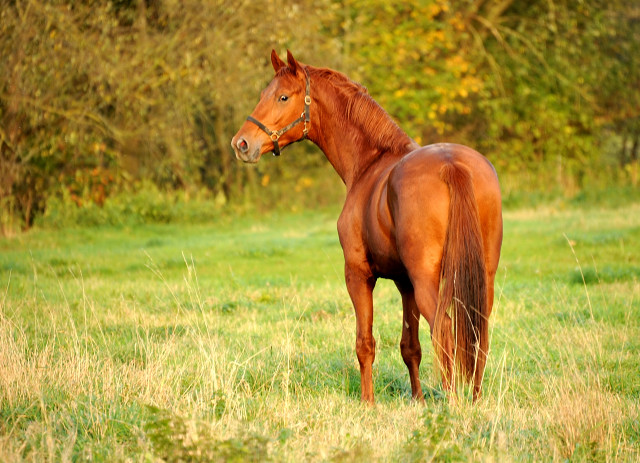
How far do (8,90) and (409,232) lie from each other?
476 inches

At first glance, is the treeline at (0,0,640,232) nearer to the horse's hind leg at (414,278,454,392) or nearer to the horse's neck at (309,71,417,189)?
the horse's neck at (309,71,417,189)

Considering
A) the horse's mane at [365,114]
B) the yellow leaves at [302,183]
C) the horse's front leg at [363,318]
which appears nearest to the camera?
the horse's front leg at [363,318]

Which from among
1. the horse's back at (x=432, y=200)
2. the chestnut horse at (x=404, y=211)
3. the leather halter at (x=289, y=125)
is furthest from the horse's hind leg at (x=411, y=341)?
the leather halter at (x=289, y=125)

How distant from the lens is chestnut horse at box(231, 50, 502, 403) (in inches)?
172

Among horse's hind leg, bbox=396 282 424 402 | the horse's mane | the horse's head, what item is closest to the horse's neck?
the horse's mane

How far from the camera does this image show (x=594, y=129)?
26797mm

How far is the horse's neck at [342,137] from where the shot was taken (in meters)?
5.52

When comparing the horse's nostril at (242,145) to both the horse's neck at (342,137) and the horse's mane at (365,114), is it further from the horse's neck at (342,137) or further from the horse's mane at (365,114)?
the horse's mane at (365,114)

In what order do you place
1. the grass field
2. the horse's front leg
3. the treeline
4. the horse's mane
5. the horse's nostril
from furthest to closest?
1. the treeline
2. the horse's nostril
3. the horse's mane
4. the horse's front leg
5. the grass field

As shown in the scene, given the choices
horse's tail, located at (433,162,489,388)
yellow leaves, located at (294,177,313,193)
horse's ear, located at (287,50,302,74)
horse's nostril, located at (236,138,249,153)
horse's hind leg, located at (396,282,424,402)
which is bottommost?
yellow leaves, located at (294,177,313,193)

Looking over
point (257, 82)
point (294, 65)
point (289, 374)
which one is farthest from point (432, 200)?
point (257, 82)

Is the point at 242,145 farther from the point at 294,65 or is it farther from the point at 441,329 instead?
the point at 441,329

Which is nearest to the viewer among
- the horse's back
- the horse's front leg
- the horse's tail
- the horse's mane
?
the horse's tail

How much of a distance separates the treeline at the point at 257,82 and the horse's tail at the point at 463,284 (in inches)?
465
